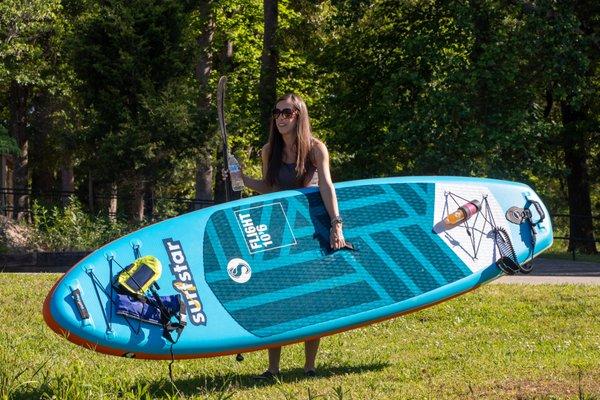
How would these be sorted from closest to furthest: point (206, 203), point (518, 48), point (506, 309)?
point (506, 309)
point (518, 48)
point (206, 203)

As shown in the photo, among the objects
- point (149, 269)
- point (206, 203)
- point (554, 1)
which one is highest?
point (554, 1)

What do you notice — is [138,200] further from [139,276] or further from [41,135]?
[139,276]

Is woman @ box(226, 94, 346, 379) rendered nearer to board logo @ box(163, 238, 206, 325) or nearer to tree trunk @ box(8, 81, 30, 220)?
board logo @ box(163, 238, 206, 325)

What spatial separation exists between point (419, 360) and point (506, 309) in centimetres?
312

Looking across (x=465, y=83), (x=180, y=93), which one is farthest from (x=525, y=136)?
(x=180, y=93)

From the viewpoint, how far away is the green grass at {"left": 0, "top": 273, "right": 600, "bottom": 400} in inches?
253

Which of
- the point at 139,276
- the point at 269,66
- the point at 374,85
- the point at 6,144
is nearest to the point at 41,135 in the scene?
the point at 6,144

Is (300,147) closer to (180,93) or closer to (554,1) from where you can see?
(180,93)

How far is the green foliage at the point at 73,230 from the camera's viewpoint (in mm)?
17031

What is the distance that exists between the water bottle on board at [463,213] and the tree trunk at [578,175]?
56.4 ft

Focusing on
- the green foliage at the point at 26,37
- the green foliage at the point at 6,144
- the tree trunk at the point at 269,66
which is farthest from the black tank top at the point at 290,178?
the green foliage at the point at 26,37

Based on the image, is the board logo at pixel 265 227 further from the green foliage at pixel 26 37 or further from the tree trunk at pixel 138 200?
the green foliage at pixel 26 37

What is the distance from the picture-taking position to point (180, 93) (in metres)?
19.8

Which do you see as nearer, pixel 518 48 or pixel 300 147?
pixel 300 147
